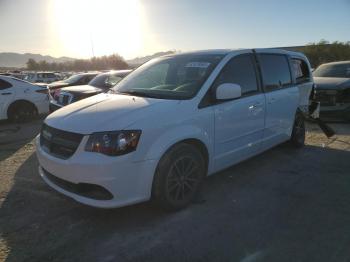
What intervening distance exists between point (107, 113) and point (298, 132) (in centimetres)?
411

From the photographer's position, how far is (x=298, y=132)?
22.2 ft

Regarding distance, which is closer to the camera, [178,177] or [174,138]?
[174,138]

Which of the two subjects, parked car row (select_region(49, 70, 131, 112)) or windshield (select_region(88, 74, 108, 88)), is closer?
parked car row (select_region(49, 70, 131, 112))

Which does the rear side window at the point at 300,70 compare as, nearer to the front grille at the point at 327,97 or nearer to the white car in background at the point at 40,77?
the front grille at the point at 327,97

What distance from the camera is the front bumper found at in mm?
3494

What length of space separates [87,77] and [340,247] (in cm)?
1283

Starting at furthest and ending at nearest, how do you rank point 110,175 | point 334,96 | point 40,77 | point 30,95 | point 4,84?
point 40,77 < point 30,95 < point 4,84 < point 334,96 < point 110,175

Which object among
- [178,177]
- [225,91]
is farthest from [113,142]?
[225,91]

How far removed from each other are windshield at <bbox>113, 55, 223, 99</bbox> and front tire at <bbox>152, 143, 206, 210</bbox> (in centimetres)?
68

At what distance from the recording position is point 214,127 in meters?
4.43

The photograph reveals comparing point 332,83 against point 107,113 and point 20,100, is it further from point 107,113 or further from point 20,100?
point 20,100

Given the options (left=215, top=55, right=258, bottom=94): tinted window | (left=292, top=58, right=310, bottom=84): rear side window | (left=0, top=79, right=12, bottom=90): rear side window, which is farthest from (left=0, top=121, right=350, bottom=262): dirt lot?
(left=0, top=79, right=12, bottom=90): rear side window

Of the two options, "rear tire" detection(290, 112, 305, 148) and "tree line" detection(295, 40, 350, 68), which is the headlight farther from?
"tree line" detection(295, 40, 350, 68)

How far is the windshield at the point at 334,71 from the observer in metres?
10.5
